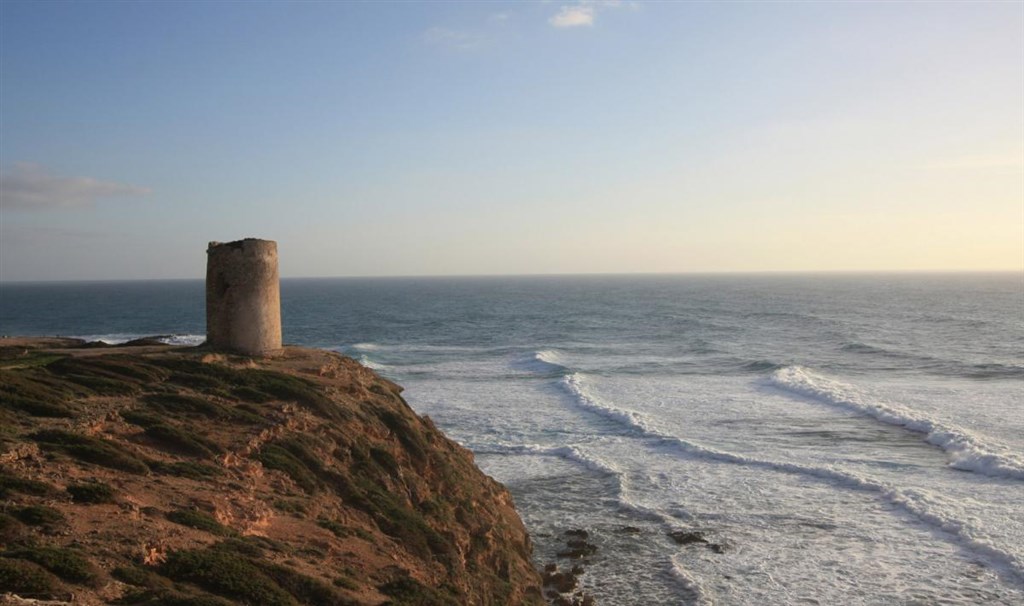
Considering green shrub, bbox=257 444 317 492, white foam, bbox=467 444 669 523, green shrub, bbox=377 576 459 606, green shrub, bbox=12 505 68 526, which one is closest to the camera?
green shrub, bbox=12 505 68 526

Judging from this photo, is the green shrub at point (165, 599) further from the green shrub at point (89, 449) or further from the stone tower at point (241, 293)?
the stone tower at point (241, 293)

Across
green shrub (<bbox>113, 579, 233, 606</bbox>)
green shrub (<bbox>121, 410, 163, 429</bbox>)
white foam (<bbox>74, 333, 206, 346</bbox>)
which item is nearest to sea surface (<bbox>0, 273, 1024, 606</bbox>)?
white foam (<bbox>74, 333, 206, 346</bbox>)

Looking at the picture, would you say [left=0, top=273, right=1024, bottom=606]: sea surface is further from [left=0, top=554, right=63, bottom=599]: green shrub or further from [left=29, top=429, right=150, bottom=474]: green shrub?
[left=0, top=554, right=63, bottom=599]: green shrub

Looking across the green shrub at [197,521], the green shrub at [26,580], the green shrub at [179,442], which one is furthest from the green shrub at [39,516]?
the green shrub at [179,442]

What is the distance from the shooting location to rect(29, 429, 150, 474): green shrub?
11.6 m

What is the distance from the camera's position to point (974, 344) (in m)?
56.6

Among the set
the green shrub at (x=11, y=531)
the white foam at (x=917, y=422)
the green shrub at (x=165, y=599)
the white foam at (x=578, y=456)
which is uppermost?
the green shrub at (x=11, y=531)

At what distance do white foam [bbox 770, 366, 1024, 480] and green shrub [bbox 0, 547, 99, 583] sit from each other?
25088mm

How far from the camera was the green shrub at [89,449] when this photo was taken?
11.6 meters

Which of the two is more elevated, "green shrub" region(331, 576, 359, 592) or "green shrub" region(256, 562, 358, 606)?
"green shrub" region(256, 562, 358, 606)

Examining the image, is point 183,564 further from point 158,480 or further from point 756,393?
point 756,393

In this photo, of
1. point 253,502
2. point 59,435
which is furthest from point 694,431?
point 59,435

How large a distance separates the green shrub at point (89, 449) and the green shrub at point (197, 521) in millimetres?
1720

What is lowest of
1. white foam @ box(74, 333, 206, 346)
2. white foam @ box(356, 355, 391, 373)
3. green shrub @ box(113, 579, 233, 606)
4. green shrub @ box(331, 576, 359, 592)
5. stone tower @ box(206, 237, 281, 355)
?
white foam @ box(356, 355, 391, 373)
